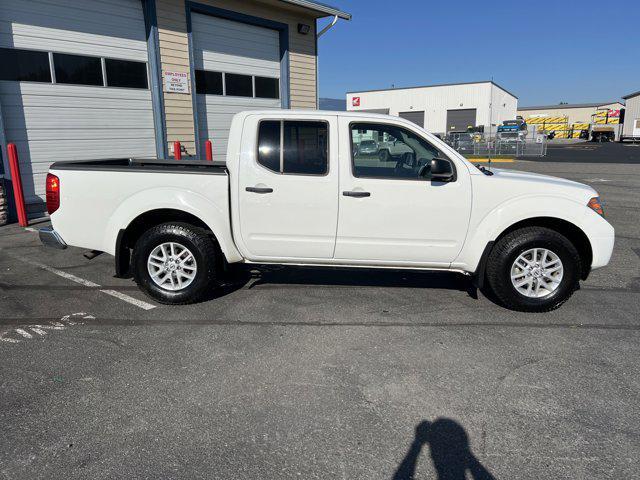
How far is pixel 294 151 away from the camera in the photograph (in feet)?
14.8

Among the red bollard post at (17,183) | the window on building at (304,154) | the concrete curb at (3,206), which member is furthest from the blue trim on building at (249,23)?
the window on building at (304,154)

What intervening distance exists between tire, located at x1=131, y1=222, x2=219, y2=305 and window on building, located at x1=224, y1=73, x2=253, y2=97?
8.70m

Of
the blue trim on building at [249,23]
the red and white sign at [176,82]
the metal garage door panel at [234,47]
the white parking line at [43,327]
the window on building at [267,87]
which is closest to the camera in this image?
the white parking line at [43,327]

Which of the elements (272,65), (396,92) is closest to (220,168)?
(272,65)

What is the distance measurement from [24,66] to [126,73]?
6.56 feet

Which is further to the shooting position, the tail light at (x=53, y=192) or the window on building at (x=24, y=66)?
the window on building at (x=24, y=66)

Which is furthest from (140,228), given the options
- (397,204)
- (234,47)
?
(234,47)

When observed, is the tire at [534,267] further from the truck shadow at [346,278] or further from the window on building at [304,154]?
the window on building at [304,154]

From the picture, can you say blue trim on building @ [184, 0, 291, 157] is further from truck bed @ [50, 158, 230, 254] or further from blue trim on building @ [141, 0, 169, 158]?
truck bed @ [50, 158, 230, 254]

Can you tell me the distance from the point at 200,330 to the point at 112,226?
1.44 metres

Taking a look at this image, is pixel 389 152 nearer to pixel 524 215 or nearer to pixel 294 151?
pixel 294 151

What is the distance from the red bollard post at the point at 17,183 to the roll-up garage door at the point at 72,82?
66cm

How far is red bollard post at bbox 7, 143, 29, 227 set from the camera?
8305 mm

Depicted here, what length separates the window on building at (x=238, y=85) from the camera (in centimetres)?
1238
